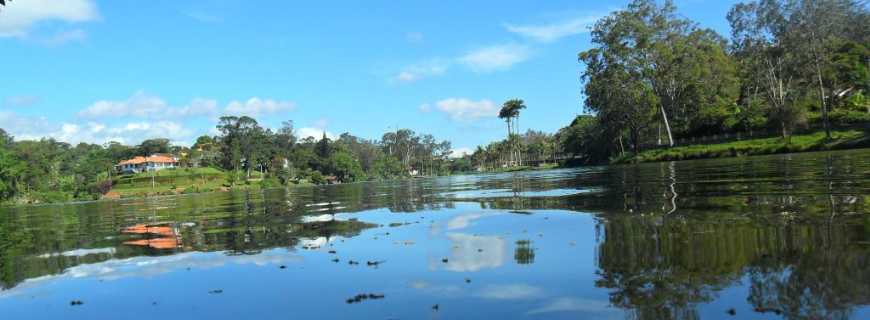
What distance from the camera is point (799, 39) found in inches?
2549

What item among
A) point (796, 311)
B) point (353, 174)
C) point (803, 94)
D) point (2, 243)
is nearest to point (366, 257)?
point (796, 311)

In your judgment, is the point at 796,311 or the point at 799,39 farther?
the point at 799,39

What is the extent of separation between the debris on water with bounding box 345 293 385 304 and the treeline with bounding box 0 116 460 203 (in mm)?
108988

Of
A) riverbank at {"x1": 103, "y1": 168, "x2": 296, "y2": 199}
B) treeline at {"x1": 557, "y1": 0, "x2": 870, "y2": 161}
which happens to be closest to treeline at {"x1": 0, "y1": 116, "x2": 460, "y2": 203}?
riverbank at {"x1": 103, "y1": 168, "x2": 296, "y2": 199}

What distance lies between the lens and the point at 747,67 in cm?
7725

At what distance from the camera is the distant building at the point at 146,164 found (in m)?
160

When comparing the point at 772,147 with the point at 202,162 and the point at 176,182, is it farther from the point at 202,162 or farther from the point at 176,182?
the point at 202,162

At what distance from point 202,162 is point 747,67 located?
14101 centimetres

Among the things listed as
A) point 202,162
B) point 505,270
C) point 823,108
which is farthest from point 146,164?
point 505,270

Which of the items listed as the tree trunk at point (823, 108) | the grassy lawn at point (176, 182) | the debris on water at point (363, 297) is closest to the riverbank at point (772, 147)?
the tree trunk at point (823, 108)

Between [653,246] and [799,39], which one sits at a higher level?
[799,39]

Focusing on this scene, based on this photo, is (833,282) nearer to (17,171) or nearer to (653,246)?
(653,246)

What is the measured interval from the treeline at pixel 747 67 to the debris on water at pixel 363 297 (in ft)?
236

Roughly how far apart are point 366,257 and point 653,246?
4.05m
